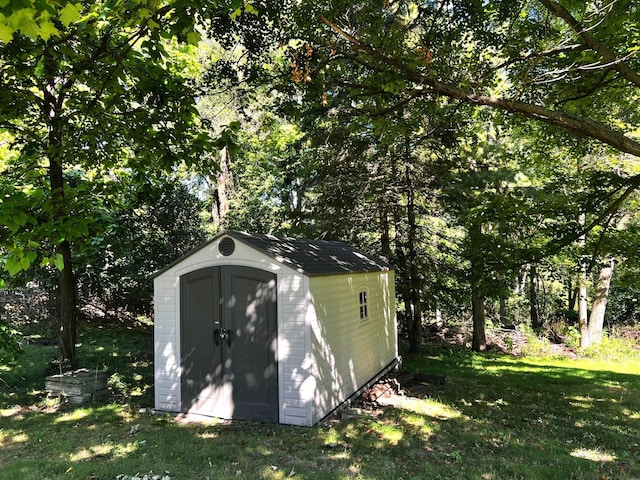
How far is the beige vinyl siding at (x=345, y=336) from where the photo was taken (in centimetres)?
590

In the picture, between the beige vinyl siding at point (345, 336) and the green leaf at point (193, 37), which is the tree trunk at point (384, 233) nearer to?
the beige vinyl siding at point (345, 336)

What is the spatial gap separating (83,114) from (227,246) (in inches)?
100.0

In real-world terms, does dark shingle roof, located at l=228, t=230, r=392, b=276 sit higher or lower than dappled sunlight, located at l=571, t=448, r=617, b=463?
higher

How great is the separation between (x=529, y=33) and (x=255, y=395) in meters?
6.55

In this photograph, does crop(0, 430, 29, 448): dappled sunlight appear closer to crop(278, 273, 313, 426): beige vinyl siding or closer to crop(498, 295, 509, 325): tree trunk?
crop(278, 273, 313, 426): beige vinyl siding

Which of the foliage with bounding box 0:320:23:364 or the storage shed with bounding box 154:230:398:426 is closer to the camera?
the foliage with bounding box 0:320:23:364

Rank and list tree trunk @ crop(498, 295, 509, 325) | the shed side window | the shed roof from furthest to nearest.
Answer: tree trunk @ crop(498, 295, 509, 325)
the shed side window
the shed roof

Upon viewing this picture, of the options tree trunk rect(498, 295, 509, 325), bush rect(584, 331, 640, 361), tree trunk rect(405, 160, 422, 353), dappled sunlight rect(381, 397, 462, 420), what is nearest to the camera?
dappled sunlight rect(381, 397, 462, 420)

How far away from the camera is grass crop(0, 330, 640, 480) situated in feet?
13.8

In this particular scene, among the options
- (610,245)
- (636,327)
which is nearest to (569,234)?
(610,245)

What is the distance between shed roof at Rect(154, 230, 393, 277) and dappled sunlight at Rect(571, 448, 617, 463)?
3679 mm

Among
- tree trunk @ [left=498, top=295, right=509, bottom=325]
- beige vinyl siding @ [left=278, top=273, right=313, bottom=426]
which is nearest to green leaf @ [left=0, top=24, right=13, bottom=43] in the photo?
beige vinyl siding @ [left=278, top=273, right=313, bottom=426]

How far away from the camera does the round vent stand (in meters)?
6.14

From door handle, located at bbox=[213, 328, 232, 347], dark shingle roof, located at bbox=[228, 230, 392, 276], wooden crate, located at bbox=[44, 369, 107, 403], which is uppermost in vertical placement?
dark shingle roof, located at bbox=[228, 230, 392, 276]
